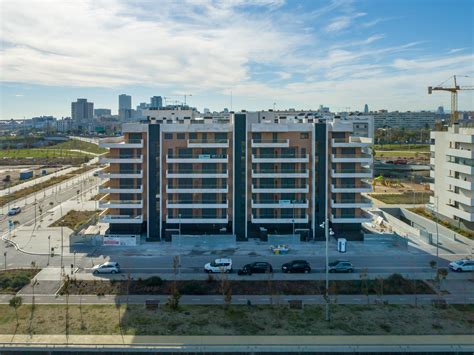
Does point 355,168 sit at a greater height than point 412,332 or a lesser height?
greater

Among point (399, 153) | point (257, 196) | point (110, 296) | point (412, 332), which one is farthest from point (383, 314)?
point (399, 153)

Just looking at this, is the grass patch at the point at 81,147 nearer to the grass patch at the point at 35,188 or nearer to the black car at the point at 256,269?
the grass patch at the point at 35,188

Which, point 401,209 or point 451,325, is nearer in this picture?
point 451,325

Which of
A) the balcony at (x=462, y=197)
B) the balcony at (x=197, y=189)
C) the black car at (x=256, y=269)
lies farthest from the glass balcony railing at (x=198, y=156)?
the balcony at (x=462, y=197)

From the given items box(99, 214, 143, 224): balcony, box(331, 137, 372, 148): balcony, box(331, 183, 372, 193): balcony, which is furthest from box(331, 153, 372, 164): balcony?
box(99, 214, 143, 224): balcony

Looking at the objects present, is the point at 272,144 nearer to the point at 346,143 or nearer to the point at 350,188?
the point at 346,143

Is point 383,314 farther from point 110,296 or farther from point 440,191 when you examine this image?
point 440,191

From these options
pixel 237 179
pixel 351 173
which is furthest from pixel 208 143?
pixel 351 173

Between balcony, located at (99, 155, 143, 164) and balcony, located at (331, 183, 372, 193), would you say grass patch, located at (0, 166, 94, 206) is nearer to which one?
balcony, located at (99, 155, 143, 164)
